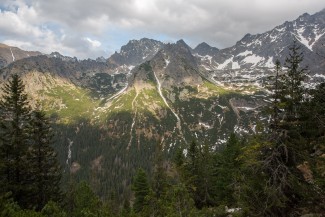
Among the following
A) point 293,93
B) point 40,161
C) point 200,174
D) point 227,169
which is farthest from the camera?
point 200,174

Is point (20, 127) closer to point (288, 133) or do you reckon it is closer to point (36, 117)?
point (36, 117)

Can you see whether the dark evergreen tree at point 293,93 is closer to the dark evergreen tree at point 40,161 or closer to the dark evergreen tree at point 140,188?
the dark evergreen tree at point 40,161

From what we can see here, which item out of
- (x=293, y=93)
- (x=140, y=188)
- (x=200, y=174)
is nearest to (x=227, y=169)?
(x=200, y=174)

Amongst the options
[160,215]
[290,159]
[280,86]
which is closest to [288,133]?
[290,159]

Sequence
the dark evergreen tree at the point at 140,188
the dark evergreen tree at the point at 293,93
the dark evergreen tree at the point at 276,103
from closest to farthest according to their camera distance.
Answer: the dark evergreen tree at the point at 276,103
the dark evergreen tree at the point at 293,93
the dark evergreen tree at the point at 140,188

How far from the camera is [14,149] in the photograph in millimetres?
35656

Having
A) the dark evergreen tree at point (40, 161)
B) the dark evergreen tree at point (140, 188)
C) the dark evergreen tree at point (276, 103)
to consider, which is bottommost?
the dark evergreen tree at point (140, 188)

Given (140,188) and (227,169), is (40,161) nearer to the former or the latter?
(140,188)

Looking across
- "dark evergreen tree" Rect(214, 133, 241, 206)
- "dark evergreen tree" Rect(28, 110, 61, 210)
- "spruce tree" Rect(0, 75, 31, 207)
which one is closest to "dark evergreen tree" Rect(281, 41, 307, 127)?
"dark evergreen tree" Rect(214, 133, 241, 206)

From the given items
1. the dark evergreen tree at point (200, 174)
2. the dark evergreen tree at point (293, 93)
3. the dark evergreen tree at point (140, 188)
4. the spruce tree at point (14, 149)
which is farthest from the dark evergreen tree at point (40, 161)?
the dark evergreen tree at point (293, 93)

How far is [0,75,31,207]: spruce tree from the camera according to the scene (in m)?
35.1

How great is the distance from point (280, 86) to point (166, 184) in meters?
29.0

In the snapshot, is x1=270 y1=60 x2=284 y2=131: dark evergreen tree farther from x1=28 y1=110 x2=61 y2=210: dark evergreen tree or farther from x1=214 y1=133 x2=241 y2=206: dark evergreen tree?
x1=28 y1=110 x2=61 y2=210: dark evergreen tree

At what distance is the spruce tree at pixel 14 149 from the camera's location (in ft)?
115
